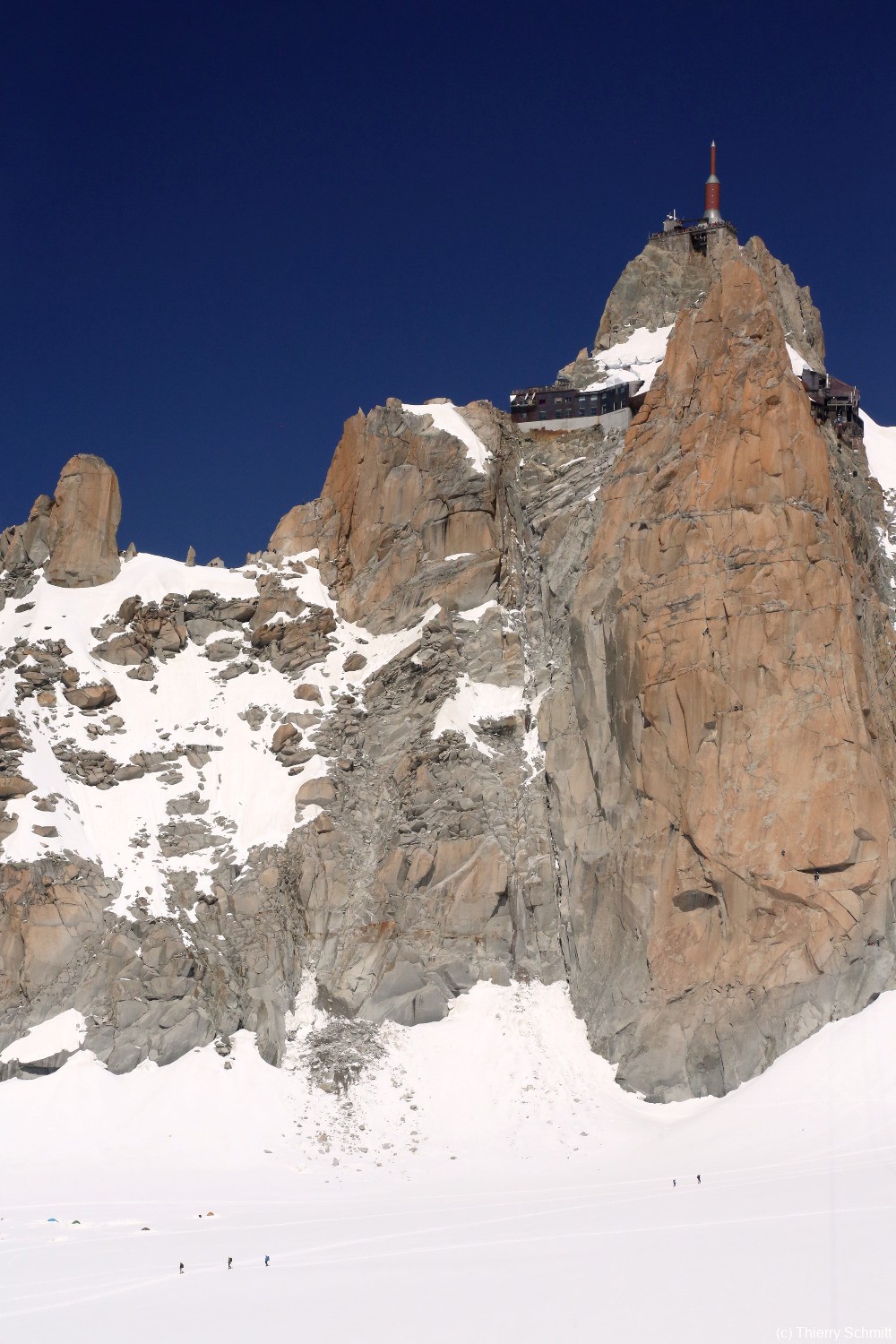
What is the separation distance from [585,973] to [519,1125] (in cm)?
744

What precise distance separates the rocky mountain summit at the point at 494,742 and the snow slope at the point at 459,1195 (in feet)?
6.30

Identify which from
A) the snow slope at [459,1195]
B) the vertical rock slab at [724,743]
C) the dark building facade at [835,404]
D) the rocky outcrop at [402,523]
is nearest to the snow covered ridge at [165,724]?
the rocky outcrop at [402,523]

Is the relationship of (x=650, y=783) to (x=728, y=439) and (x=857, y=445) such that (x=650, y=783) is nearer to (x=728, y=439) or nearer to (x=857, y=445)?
(x=728, y=439)

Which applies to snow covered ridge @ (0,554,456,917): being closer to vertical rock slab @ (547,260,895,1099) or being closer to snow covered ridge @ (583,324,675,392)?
vertical rock slab @ (547,260,895,1099)

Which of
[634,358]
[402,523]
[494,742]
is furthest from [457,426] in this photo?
[494,742]

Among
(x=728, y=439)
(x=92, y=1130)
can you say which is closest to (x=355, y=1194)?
(x=92, y=1130)

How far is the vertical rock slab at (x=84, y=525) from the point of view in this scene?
78062mm

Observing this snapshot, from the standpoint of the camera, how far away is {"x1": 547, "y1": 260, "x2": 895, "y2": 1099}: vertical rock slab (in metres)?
58.2

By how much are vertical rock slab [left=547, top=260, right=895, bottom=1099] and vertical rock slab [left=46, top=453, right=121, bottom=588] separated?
24.5 meters

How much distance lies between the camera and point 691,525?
211ft

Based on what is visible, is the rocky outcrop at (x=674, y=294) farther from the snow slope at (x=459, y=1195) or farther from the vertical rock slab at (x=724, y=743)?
the snow slope at (x=459, y=1195)

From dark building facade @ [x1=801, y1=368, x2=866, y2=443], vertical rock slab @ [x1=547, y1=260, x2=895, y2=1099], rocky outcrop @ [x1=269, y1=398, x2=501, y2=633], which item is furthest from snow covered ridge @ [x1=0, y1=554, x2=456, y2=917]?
dark building facade @ [x1=801, y1=368, x2=866, y2=443]

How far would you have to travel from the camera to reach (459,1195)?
5144cm

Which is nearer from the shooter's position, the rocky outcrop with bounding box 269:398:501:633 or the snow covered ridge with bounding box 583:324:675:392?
the rocky outcrop with bounding box 269:398:501:633
